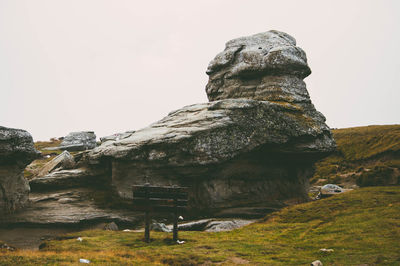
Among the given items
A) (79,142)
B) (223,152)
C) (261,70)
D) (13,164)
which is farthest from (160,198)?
(79,142)

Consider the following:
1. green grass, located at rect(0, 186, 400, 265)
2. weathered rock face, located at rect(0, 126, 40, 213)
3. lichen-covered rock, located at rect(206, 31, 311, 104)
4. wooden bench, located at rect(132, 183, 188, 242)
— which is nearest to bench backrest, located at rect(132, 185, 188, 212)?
wooden bench, located at rect(132, 183, 188, 242)

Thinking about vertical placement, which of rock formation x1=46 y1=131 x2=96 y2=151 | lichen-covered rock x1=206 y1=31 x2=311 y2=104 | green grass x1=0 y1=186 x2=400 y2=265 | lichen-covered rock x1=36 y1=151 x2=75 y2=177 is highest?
lichen-covered rock x1=206 y1=31 x2=311 y2=104

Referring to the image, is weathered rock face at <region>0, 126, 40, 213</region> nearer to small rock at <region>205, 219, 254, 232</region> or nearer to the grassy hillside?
small rock at <region>205, 219, 254, 232</region>

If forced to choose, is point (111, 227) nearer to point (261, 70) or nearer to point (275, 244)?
point (275, 244)

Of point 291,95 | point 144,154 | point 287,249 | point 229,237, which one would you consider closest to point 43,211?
point 144,154

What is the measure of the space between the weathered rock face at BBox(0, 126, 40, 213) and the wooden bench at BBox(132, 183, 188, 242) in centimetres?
1490

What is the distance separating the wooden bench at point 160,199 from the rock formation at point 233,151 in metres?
9.86

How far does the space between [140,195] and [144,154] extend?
1087cm

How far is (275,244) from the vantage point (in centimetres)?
1753

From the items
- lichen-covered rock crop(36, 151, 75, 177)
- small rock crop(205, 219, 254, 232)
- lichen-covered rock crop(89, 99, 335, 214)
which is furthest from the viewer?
lichen-covered rock crop(36, 151, 75, 177)

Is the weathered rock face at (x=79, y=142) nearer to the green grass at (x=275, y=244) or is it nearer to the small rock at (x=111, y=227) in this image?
the small rock at (x=111, y=227)

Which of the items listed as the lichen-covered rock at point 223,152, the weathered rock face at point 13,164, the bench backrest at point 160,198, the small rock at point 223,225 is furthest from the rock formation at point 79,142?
the bench backrest at point 160,198

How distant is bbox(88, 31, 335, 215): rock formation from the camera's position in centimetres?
2952

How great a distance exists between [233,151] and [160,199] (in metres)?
12.0
